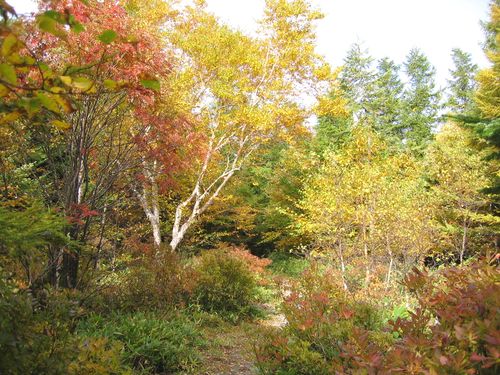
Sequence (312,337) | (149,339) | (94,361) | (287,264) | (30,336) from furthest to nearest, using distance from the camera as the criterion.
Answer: (287,264) < (149,339) < (312,337) < (94,361) < (30,336)

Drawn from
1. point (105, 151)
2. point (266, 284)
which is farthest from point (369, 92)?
point (105, 151)

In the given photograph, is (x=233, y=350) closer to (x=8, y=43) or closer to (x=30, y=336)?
(x=30, y=336)

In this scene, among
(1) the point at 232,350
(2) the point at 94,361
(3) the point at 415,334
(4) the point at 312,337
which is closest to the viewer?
(3) the point at 415,334

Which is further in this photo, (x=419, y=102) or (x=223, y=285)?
(x=419, y=102)

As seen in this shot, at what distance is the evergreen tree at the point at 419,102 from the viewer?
22812 millimetres

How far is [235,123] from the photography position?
399 inches

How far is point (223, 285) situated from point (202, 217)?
19.7 ft

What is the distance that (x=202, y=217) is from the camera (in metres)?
12.8

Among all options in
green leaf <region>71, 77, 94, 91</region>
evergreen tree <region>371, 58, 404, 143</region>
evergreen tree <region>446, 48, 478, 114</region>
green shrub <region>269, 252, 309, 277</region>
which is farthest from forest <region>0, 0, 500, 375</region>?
evergreen tree <region>446, 48, 478, 114</region>

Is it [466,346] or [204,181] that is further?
[204,181]

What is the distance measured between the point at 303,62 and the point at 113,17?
6719mm

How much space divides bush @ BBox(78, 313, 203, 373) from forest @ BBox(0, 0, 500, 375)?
25 millimetres

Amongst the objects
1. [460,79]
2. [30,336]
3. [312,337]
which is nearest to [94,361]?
[30,336]

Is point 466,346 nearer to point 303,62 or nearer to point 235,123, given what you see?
point 235,123
